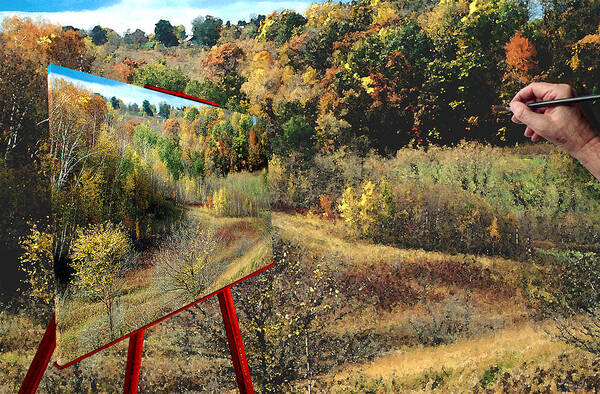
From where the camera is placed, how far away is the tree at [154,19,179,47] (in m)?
5.14

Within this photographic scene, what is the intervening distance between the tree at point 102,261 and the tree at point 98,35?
13.0ft

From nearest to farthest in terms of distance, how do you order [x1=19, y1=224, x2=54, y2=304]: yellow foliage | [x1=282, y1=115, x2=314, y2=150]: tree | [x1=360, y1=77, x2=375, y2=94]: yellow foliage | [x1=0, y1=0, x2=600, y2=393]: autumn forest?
[x1=0, y1=0, x2=600, y2=393]: autumn forest → [x1=19, y1=224, x2=54, y2=304]: yellow foliage → [x1=360, y1=77, x2=375, y2=94]: yellow foliage → [x1=282, y1=115, x2=314, y2=150]: tree

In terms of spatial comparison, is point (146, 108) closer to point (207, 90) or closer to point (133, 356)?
point (133, 356)

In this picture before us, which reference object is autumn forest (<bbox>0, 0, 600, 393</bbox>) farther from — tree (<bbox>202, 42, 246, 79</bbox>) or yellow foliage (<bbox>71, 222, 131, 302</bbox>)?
yellow foliage (<bbox>71, 222, 131, 302</bbox>)

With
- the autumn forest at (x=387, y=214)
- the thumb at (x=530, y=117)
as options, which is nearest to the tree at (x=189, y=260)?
the thumb at (x=530, y=117)

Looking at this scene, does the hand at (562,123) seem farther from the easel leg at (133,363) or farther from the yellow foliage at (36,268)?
the yellow foliage at (36,268)

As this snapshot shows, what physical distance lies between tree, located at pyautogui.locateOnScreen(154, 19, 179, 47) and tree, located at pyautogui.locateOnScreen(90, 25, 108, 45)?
458 millimetres

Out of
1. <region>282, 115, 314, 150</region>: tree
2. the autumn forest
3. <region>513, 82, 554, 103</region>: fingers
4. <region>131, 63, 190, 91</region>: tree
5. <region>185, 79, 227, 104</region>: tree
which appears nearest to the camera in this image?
<region>513, 82, 554, 103</region>: fingers

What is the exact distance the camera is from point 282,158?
4.95 metres

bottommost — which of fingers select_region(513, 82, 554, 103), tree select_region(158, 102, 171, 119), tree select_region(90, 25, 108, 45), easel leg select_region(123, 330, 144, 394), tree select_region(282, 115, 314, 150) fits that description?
easel leg select_region(123, 330, 144, 394)

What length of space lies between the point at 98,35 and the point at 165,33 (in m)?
0.59

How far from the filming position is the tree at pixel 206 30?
16.9 feet

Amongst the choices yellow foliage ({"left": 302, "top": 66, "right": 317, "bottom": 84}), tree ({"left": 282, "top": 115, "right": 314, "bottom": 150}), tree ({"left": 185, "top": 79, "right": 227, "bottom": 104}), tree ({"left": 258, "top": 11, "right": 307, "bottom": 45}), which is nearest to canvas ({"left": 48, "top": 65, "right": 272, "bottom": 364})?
tree ({"left": 282, "top": 115, "right": 314, "bottom": 150})

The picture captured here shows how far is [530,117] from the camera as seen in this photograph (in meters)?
1.07
